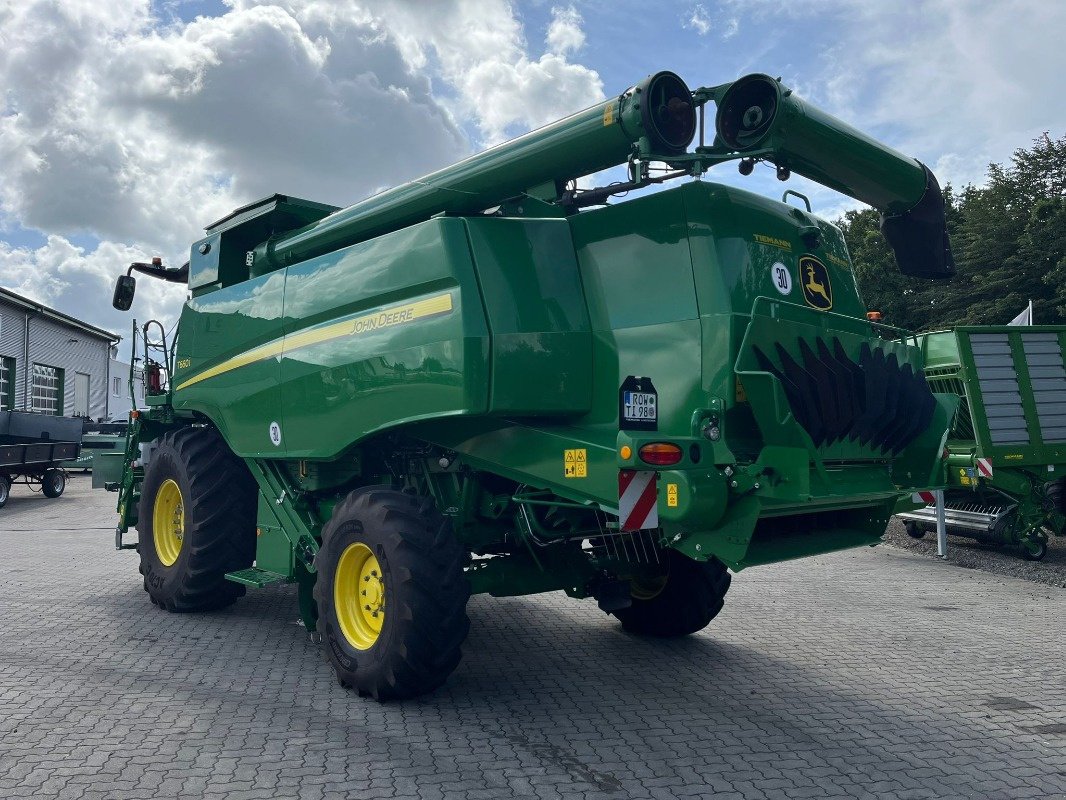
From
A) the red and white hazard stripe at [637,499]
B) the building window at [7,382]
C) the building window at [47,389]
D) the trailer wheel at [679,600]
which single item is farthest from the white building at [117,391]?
the red and white hazard stripe at [637,499]

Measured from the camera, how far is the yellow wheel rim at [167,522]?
25.8 ft

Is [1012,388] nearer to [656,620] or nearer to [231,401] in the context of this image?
[656,620]

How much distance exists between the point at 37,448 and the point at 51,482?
1772 mm

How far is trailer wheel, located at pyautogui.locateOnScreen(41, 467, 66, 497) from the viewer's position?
785 inches

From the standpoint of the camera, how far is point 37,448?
731 inches

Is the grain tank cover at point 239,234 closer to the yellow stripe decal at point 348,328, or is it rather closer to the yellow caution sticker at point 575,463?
the yellow stripe decal at point 348,328

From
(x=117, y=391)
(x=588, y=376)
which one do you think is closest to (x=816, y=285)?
(x=588, y=376)

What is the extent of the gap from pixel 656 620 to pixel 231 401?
11.9 feet

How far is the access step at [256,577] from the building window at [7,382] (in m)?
28.8

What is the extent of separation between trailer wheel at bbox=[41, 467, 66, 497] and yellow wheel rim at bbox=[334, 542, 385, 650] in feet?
56.0

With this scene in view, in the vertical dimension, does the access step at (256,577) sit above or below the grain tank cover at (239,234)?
below

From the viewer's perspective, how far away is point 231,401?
6926 mm

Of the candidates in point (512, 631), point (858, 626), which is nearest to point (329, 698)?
point (512, 631)

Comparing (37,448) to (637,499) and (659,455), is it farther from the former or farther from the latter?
(659,455)
